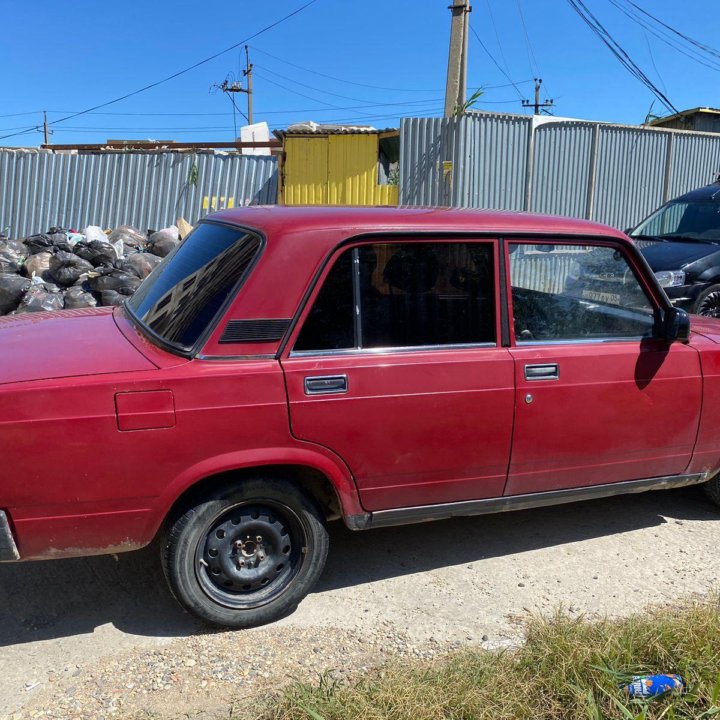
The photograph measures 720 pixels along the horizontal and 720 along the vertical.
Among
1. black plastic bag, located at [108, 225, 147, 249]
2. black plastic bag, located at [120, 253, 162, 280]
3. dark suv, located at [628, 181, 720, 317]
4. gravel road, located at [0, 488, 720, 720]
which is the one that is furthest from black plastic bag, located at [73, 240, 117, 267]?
dark suv, located at [628, 181, 720, 317]

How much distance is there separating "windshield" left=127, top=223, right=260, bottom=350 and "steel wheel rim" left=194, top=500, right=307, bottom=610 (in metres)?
0.76

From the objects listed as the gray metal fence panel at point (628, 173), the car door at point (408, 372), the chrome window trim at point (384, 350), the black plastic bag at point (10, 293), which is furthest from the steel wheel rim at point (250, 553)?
the gray metal fence panel at point (628, 173)

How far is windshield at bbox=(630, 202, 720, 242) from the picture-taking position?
855 centimetres

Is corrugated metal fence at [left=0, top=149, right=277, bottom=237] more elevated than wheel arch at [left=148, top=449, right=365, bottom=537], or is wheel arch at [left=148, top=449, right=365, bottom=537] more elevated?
corrugated metal fence at [left=0, top=149, right=277, bottom=237]

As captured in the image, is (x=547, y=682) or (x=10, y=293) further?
(x=10, y=293)

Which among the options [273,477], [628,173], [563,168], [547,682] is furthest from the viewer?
[628,173]

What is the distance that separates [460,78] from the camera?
39.6 feet

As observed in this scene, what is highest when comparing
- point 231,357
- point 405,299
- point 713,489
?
point 405,299

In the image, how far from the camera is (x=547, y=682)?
8.65 ft

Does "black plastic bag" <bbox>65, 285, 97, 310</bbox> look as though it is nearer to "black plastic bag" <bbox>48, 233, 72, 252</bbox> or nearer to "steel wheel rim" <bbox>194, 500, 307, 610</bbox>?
"black plastic bag" <bbox>48, 233, 72, 252</bbox>

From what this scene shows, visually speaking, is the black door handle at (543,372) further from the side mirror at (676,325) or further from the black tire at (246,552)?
the black tire at (246,552)

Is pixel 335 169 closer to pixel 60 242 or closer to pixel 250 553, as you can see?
pixel 60 242

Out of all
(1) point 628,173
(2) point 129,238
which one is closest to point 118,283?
(2) point 129,238

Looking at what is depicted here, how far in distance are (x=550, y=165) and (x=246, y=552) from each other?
11.1m
